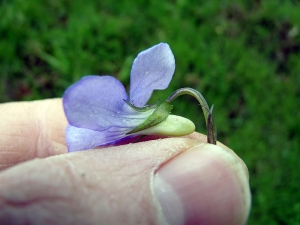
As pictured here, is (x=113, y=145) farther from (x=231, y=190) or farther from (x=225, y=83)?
(x=225, y=83)

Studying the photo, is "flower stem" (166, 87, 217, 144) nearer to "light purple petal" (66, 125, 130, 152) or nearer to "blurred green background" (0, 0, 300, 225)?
"light purple petal" (66, 125, 130, 152)

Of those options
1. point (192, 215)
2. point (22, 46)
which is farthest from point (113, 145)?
point (22, 46)

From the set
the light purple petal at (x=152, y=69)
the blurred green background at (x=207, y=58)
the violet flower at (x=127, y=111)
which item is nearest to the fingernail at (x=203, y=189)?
the violet flower at (x=127, y=111)

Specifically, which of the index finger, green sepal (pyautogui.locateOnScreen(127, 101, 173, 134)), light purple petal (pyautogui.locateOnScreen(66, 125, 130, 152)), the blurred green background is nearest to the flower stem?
green sepal (pyautogui.locateOnScreen(127, 101, 173, 134))

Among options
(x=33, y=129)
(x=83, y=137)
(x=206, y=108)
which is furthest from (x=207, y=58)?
(x=83, y=137)

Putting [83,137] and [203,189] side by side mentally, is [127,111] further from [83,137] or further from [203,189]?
[203,189]
